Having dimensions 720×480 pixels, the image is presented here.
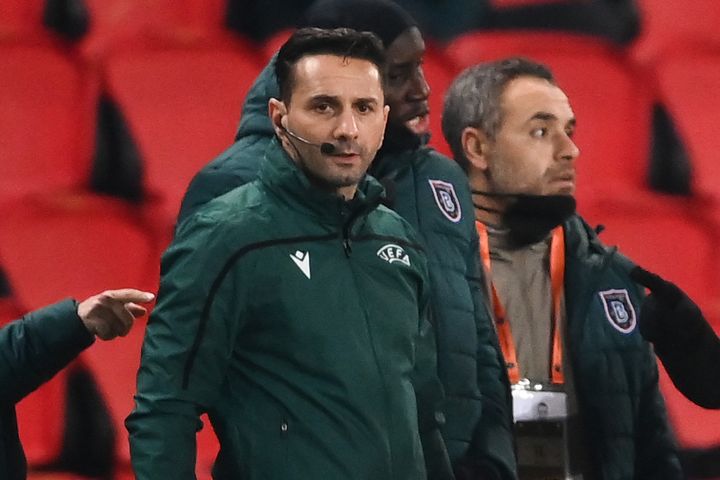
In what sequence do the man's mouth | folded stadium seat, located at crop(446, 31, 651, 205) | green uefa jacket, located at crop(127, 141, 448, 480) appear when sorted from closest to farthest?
green uefa jacket, located at crop(127, 141, 448, 480)
the man's mouth
folded stadium seat, located at crop(446, 31, 651, 205)

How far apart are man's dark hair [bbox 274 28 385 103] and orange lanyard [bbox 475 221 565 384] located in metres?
0.59

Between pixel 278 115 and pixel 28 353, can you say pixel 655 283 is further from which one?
pixel 28 353

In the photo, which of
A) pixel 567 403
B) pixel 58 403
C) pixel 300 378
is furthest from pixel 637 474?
pixel 58 403

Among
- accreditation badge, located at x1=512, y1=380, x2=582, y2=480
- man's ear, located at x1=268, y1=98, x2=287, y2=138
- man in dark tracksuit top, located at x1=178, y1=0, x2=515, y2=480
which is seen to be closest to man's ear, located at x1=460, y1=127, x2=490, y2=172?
man in dark tracksuit top, located at x1=178, y1=0, x2=515, y2=480

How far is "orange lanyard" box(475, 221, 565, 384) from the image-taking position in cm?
235

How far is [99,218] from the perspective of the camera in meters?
2.95

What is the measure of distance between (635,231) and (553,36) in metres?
0.42

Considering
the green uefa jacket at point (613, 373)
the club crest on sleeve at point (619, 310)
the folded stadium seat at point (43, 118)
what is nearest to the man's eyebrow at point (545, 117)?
the green uefa jacket at point (613, 373)

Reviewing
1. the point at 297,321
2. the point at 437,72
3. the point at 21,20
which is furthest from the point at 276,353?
the point at 437,72

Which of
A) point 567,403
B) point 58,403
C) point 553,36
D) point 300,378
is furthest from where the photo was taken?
point 553,36

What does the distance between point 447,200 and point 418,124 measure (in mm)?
113

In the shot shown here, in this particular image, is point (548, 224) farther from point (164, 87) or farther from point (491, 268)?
point (164, 87)

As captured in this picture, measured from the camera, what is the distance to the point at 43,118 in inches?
115

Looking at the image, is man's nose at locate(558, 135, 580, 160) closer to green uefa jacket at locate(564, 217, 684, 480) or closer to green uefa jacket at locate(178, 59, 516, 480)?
green uefa jacket at locate(564, 217, 684, 480)
